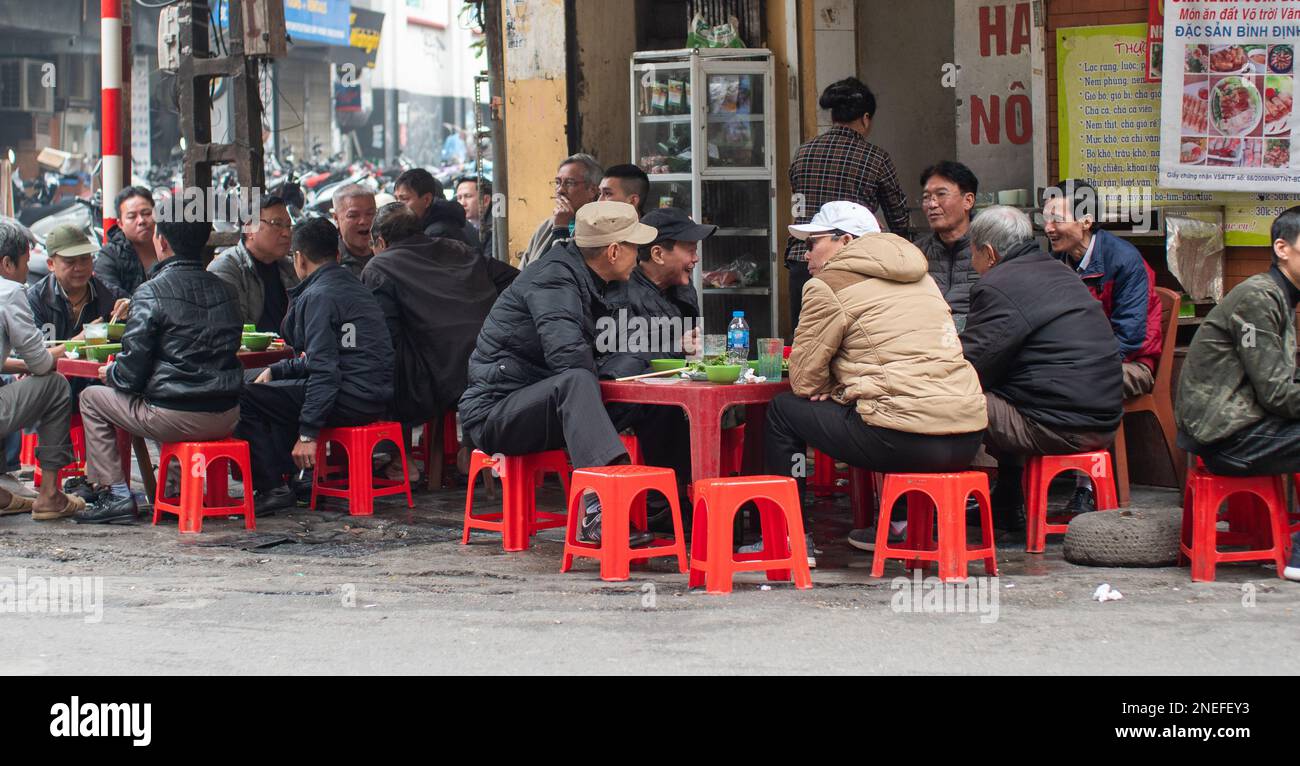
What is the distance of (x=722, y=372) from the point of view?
6.13 meters

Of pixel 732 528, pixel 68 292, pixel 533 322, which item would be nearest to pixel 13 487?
pixel 68 292

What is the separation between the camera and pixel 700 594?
5.80m

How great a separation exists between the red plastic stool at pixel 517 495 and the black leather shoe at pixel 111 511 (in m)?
1.98

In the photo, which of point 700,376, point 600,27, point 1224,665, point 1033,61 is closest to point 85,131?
point 600,27

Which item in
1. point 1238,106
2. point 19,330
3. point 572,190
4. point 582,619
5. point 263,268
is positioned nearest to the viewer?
point 582,619

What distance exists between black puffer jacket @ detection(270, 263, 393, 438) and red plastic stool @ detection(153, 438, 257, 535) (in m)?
0.37

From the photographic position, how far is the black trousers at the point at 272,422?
310 inches

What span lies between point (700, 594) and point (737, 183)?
6.00 metres

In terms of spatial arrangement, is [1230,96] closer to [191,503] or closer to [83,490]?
[191,503]

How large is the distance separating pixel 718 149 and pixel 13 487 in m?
5.48

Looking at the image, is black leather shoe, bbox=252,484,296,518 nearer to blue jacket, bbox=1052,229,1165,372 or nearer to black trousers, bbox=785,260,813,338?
black trousers, bbox=785,260,813,338

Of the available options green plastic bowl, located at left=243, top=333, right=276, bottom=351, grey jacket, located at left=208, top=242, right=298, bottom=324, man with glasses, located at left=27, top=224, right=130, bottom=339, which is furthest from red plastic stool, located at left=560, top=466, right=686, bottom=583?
man with glasses, located at left=27, top=224, right=130, bottom=339

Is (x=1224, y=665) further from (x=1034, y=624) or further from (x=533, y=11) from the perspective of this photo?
(x=533, y=11)

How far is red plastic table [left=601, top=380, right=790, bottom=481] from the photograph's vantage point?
6.00m
